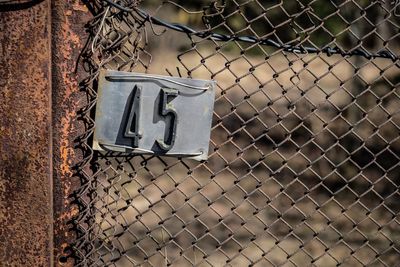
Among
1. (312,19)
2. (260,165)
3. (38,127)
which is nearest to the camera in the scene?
(38,127)

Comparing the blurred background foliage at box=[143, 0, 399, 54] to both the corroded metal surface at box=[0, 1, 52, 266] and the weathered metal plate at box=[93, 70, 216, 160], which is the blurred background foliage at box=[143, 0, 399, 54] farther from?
the corroded metal surface at box=[0, 1, 52, 266]

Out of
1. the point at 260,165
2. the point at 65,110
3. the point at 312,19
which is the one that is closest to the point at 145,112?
the point at 65,110

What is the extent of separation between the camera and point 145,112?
228cm

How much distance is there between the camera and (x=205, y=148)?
2395mm

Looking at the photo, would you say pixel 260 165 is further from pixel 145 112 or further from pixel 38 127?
pixel 38 127

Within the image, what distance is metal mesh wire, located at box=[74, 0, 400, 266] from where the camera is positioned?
239cm

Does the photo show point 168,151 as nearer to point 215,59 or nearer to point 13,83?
point 13,83

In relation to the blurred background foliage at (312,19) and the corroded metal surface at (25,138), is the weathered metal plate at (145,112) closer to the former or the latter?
the corroded metal surface at (25,138)

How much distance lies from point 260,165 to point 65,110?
423cm

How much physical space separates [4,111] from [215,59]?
6.73 m

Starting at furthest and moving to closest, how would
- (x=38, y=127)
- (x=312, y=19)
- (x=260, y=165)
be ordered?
(x=260, y=165) < (x=312, y=19) < (x=38, y=127)

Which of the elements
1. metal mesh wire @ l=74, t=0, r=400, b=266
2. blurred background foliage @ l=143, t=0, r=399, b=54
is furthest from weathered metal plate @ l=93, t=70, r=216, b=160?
blurred background foliage @ l=143, t=0, r=399, b=54

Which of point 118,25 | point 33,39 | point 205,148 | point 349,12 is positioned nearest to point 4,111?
point 33,39

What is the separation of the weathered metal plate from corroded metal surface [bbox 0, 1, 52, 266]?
19cm
